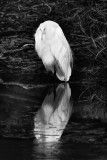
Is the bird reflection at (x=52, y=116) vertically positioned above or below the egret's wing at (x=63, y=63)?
above

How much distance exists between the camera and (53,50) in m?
10.8

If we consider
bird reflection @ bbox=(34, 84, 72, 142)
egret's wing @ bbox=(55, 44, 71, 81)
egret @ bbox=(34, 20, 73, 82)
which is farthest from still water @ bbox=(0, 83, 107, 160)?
egret @ bbox=(34, 20, 73, 82)

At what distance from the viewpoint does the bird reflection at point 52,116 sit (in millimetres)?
6738

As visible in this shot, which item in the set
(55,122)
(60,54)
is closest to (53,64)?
(60,54)

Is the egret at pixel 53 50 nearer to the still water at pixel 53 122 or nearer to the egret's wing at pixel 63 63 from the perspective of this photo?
the egret's wing at pixel 63 63

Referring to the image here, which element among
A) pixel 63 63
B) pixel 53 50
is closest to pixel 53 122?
pixel 63 63

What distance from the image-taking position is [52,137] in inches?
261

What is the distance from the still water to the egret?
527 mm

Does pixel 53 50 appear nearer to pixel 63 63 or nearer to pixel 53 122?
pixel 63 63

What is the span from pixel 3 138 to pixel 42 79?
4.38 meters

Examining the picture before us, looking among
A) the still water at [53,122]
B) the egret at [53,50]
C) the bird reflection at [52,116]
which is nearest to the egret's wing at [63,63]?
the egret at [53,50]

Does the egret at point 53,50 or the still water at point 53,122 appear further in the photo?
the egret at point 53,50

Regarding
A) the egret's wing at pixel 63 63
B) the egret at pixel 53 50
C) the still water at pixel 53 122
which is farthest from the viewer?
the egret at pixel 53 50

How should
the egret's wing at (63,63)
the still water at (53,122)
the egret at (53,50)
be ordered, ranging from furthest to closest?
the egret at (53,50) → the egret's wing at (63,63) → the still water at (53,122)
